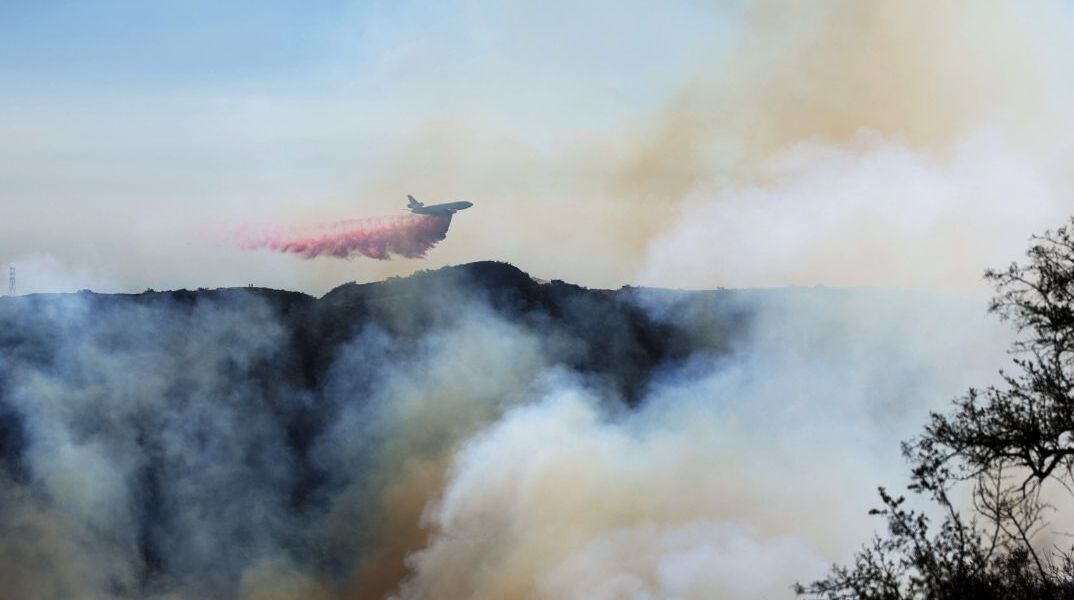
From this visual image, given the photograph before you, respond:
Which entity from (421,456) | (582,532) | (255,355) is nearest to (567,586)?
(582,532)

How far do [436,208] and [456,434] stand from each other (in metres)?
12.5

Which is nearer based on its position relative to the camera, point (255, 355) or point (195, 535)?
point (195, 535)

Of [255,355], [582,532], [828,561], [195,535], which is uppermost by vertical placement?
[255,355]

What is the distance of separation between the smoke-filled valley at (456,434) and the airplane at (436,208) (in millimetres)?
3558

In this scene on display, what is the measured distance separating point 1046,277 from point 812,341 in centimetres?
4026

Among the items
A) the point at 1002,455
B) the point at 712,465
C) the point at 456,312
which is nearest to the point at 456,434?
the point at 456,312

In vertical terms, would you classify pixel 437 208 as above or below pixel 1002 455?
above

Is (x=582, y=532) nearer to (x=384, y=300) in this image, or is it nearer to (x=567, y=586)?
(x=567, y=586)

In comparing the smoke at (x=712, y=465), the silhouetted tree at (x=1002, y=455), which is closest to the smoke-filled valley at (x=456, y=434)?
the smoke at (x=712, y=465)

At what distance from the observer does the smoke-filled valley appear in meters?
41.3

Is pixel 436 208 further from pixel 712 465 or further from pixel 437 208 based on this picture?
pixel 712 465

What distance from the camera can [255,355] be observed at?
165ft

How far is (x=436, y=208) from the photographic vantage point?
5697 centimetres

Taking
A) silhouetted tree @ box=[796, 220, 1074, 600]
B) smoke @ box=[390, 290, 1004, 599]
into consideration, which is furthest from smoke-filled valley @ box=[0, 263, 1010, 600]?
silhouetted tree @ box=[796, 220, 1074, 600]
